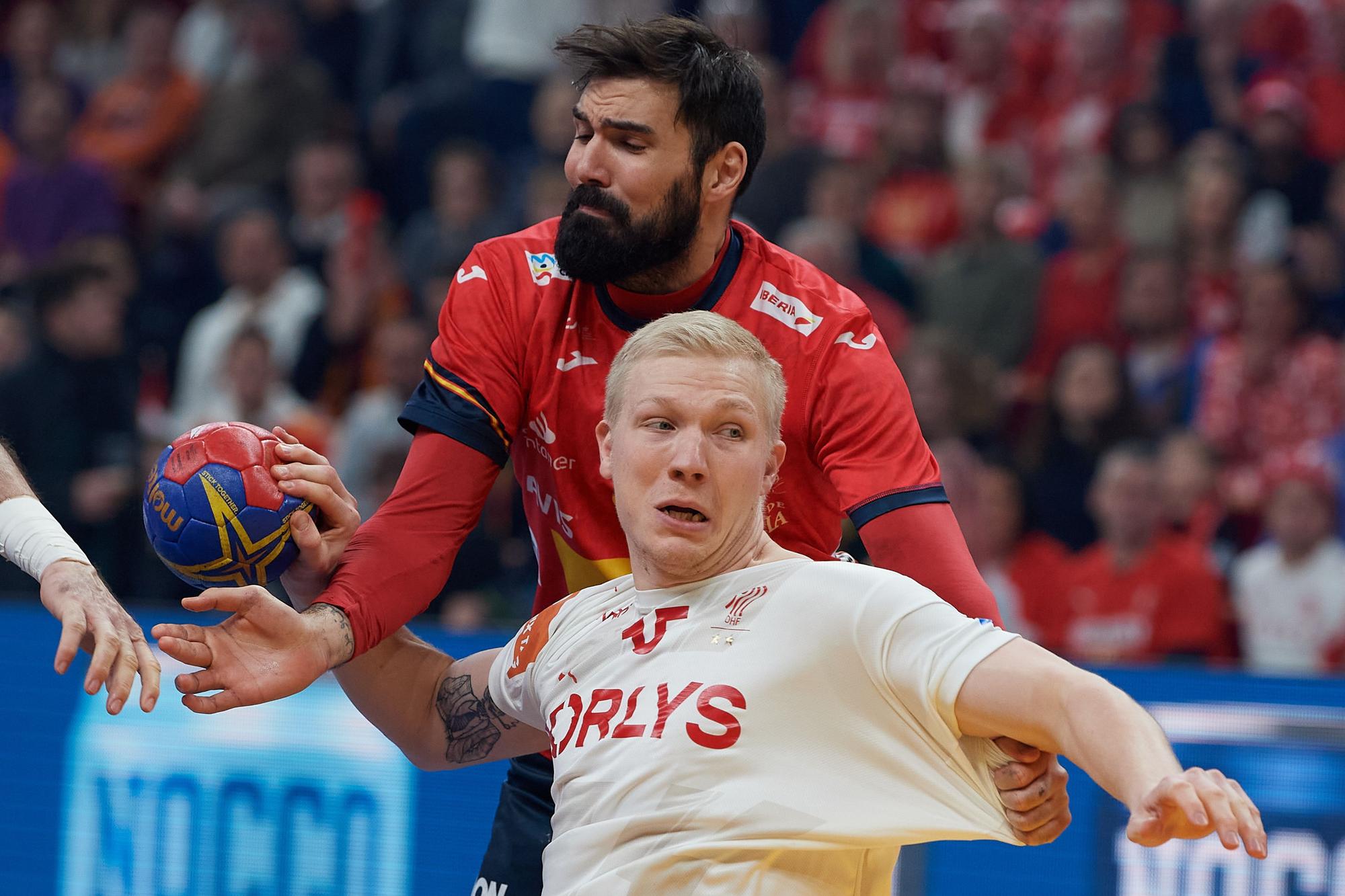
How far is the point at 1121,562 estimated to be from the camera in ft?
23.6

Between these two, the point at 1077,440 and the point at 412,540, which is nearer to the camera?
the point at 412,540

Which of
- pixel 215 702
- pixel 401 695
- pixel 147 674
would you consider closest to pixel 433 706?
pixel 401 695

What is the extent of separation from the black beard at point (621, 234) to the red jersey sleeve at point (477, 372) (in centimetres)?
21

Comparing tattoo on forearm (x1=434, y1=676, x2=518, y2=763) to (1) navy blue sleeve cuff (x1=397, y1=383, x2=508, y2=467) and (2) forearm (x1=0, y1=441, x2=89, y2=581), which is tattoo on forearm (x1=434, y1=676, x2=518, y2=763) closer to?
(1) navy blue sleeve cuff (x1=397, y1=383, x2=508, y2=467)

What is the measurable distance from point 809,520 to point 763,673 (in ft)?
2.84

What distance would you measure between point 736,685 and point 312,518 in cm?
102

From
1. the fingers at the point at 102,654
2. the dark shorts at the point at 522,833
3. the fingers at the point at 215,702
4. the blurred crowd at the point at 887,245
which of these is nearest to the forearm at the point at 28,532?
the fingers at the point at 102,654

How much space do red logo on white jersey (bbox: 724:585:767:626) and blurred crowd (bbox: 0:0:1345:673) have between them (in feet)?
11.2

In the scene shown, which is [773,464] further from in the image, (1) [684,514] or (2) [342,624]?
(2) [342,624]

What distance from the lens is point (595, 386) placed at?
376cm

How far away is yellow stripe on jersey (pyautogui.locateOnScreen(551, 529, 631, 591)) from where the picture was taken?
3.81m

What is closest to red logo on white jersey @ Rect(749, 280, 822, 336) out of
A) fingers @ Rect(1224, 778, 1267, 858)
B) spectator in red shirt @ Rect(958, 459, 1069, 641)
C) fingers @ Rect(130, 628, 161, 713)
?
fingers @ Rect(130, 628, 161, 713)

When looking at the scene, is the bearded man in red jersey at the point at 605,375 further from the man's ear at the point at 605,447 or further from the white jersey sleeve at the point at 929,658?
the white jersey sleeve at the point at 929,658

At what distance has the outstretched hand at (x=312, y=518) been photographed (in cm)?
341
